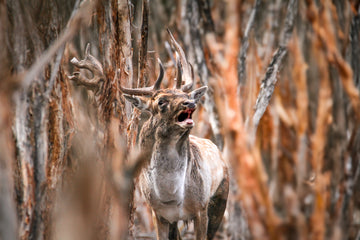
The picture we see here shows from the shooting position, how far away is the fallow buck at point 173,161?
13.1 ft

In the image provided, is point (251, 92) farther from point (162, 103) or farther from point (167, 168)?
point (162, 103)

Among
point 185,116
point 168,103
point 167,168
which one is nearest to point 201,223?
point 167,168

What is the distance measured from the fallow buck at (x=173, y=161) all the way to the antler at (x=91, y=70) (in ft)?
1.40

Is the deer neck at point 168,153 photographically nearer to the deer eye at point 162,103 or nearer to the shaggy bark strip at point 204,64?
the deer eye at point 162,103

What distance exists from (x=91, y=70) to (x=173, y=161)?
1.07 metres

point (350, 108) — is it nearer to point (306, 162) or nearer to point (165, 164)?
point (306, 162)

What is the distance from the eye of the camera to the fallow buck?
13.1 feet

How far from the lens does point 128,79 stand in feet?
15.4

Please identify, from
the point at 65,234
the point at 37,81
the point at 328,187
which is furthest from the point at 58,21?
the point at 328,187

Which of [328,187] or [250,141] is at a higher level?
[250,141]

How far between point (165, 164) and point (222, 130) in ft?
13.0

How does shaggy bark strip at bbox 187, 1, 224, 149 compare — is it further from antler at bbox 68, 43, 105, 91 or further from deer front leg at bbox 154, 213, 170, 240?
antler at bbox 68, 43, 105, 91

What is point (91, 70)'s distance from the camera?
4.42 metres

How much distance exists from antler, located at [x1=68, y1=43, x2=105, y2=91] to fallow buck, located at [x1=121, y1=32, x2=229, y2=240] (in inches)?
16.8
